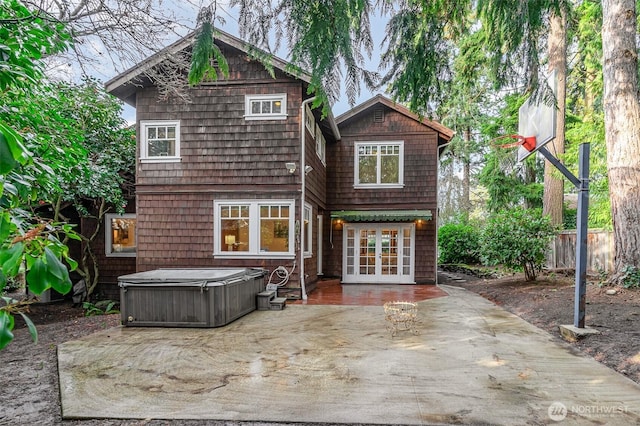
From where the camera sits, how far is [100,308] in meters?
8.90

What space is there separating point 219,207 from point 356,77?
5974mm

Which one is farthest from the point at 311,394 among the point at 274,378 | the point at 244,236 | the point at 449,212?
the point at 449,212

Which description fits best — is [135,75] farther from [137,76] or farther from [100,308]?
[100,308]

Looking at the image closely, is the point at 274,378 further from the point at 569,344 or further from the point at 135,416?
the point at 569,344

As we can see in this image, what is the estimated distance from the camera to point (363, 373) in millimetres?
3615

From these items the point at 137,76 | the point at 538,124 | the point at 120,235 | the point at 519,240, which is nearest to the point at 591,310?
the point at 519,240

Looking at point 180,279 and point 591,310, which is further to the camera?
point 180,279

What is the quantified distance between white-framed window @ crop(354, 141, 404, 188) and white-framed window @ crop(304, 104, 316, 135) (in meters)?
2.32

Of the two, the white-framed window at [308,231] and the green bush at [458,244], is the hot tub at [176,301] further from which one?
the green bush at [458,244]

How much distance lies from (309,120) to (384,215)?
3.71 meters

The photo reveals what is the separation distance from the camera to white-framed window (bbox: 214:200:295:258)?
311 inches

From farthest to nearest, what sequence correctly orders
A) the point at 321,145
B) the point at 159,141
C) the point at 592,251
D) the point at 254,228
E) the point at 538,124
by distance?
the point at 321,145 < the point at 592,251 < the point at 159,141 < the point at 254,228 < the point at 538,124

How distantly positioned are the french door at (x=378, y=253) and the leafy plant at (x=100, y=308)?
6.43m

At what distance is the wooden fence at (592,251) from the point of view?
8.02m
